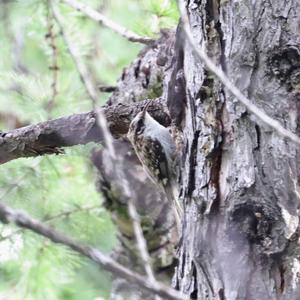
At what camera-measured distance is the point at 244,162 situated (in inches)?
55.1

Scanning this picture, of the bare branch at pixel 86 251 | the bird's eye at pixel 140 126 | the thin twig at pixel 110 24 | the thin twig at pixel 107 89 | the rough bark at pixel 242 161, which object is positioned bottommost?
the bare branch at pixel 86 251

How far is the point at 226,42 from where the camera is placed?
4.73ft

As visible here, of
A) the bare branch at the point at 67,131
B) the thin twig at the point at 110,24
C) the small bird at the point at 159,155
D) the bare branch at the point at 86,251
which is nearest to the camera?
the bare branch at the point at 86,251

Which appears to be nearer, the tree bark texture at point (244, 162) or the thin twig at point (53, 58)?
the tree bark texture at point (244, 162)

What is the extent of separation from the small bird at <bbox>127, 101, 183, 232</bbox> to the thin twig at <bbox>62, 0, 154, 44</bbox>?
0.31 meters

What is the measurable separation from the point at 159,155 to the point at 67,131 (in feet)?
1.71

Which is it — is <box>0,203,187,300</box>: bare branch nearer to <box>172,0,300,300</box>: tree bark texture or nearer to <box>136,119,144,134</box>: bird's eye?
<box>172,0,300,300</box>: tree bark texture

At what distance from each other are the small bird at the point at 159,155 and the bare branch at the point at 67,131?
1.03ft

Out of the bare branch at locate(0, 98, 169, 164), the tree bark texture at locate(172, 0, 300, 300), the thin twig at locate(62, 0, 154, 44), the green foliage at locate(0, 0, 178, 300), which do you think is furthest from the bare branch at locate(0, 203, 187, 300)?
the thin twig at locate(62, 0, 154, 44)

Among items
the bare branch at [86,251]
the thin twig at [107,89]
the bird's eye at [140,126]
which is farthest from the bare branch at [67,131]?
the bare branch at [86,251]

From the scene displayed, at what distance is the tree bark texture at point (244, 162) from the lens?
4.44 feet

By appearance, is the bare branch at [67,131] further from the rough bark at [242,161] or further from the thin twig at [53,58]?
the thin twig at [53,58]

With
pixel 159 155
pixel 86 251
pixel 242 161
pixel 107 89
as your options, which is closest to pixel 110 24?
pixel 107 89

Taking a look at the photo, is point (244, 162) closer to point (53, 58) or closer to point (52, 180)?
point (52, 180)
